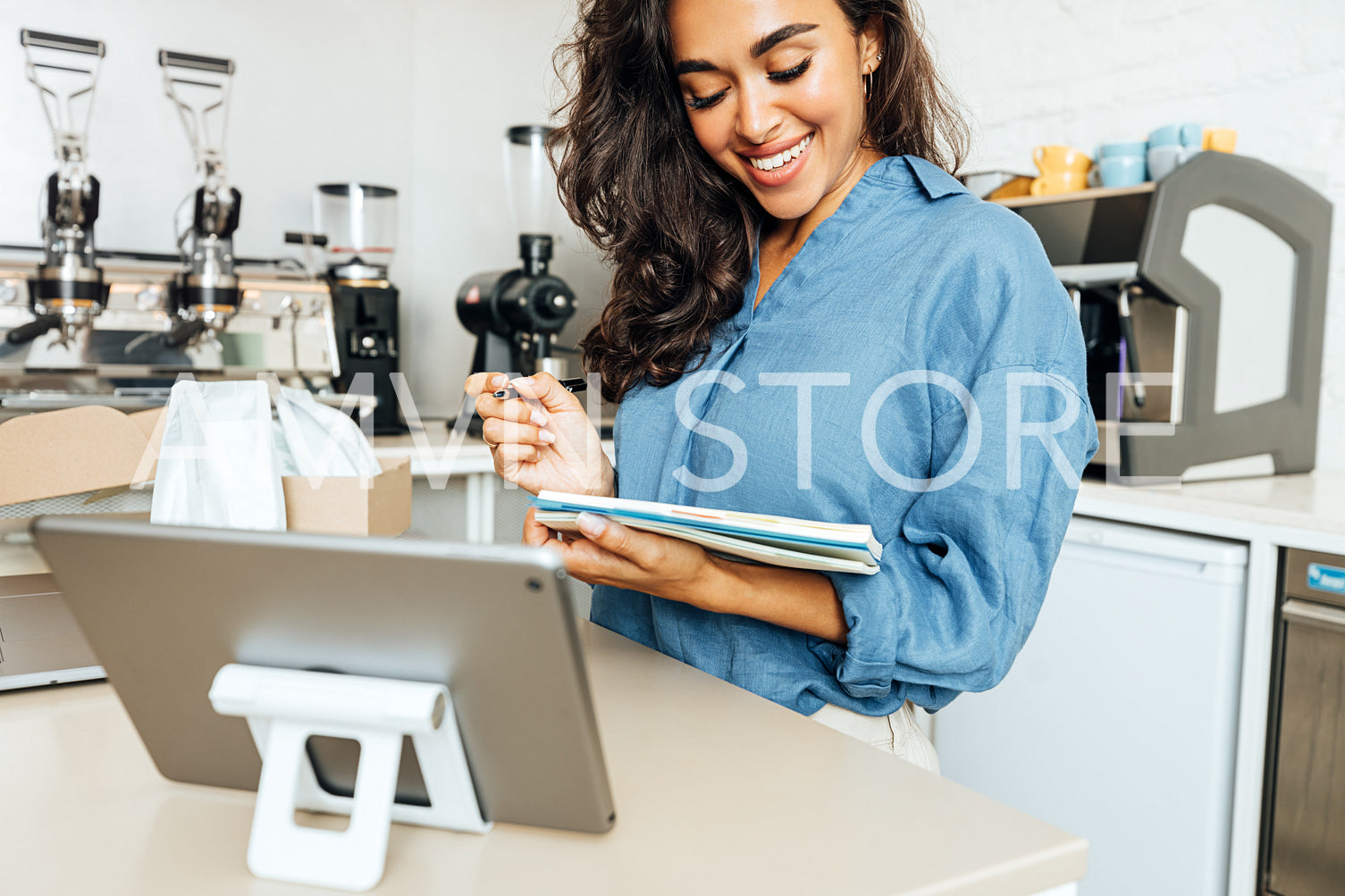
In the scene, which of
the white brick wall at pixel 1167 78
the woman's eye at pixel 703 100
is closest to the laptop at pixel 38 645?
the woman's eye at pixel 703 100

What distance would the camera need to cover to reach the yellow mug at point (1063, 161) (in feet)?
6.59

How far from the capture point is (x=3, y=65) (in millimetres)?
2170

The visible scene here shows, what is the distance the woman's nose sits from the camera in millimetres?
970

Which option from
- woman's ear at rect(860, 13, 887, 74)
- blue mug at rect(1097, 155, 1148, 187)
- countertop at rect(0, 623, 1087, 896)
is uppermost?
blue mug at rect(1097, 155, 1148, 187)

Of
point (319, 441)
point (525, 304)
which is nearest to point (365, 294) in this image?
point (525, 304)

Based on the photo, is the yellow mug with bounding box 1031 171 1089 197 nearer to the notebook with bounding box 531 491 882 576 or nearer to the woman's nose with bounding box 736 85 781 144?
the woman's nose with bounding box 736 85 781 144

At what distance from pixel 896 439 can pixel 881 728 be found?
269mm

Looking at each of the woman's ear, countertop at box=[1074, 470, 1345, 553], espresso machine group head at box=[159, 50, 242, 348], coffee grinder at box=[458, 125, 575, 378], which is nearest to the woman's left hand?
the woman's ear

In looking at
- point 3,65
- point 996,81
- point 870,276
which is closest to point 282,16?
point 3,65

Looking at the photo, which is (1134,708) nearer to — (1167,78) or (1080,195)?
(1080,195)

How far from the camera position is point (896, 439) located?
2.93 ft

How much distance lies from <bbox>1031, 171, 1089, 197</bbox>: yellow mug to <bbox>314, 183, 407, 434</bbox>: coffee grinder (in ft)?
4.66

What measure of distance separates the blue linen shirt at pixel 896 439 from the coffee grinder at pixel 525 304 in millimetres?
1195

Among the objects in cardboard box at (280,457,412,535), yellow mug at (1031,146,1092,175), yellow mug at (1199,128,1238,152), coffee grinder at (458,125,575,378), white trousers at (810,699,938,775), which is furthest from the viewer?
coffee grinder at (458,125,575,378)
